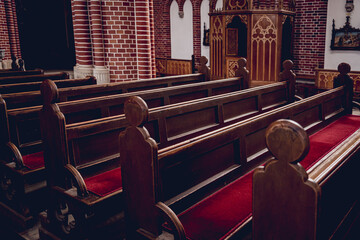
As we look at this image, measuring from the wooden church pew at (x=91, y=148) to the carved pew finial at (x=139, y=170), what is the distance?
0.48m

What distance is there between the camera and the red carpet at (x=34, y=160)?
3430 millimetres

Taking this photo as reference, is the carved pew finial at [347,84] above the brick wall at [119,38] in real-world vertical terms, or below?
below

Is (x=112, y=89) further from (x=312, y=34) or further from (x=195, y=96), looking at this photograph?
(x=312, y=34)

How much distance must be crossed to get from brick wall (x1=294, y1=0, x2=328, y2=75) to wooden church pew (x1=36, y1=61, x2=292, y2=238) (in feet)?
27.5

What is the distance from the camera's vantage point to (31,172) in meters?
3.31

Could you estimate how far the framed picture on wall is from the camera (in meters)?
10.0

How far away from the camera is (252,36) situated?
905 centimetres

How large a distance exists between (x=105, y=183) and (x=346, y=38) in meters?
9.62

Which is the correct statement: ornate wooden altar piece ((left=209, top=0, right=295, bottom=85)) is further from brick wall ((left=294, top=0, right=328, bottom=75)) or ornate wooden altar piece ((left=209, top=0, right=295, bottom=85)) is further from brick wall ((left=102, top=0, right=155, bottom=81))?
brick wall ((left=102, top=0, right=155, bottom=81))

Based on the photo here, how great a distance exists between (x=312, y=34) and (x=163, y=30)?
6.76 meters

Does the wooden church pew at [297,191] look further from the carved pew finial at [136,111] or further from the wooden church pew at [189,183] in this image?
Result: the carved pew finial at [136,111]

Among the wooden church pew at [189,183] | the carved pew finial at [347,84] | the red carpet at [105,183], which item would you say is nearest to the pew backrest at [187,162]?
the wooden church pew at [189,183]

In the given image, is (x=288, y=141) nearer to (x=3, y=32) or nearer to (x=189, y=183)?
(x=189, y=183)

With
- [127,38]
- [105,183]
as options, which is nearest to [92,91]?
[105,183]
